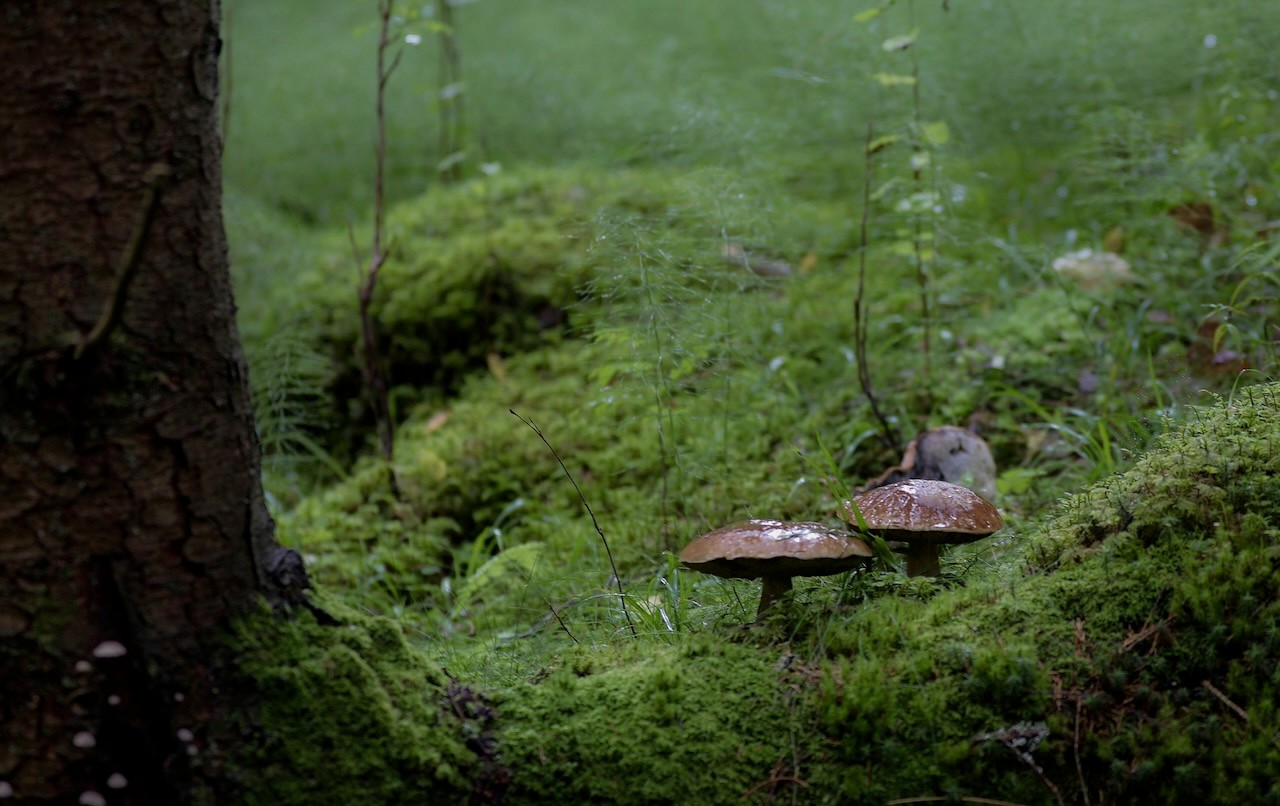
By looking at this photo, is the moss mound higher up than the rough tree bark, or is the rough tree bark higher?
the rough tree bark

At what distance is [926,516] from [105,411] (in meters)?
1.64

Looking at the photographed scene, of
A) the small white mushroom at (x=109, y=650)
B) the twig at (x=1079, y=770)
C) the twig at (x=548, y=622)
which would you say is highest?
the small white mushroom at (x=109, y=650)

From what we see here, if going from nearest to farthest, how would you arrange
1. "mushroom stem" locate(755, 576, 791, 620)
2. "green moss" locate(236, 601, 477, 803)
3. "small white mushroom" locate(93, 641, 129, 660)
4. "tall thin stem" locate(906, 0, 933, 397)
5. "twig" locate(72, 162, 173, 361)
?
"twig" locate(72, 162, 173, 361) < "small white mushroom" locate(93, 641, 129, 660) < "green moss" locate(236, 601, 477, 803) < "mushroom stem" locate(755, 576, 791, 620) < "tall thin stem" locate(906, 0, 933, 397)

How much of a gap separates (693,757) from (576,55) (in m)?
8.36

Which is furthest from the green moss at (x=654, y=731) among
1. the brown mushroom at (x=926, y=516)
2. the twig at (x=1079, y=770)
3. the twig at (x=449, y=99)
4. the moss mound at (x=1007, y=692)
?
the twig at (x=449, y=99)

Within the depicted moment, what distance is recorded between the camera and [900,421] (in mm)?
3883

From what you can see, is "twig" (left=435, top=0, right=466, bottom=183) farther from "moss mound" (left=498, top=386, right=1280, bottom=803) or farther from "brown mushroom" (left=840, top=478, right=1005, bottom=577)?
"moss mound" (left=498, top=386, right=1280, bottom=803)

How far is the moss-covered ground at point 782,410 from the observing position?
1772 mm

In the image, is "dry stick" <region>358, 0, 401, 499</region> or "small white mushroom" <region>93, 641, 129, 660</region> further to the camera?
"dry stick" <region>358, 0, 401, 499</region>

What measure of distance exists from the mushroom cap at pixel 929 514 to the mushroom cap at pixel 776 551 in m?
0.09

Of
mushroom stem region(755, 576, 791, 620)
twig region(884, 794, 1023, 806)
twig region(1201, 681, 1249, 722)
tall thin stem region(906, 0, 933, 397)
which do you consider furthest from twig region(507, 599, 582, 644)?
tall thin stem region(906, 0, 933, 397)

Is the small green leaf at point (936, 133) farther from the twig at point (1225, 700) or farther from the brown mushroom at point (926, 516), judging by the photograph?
the twig at point (1225, 700)

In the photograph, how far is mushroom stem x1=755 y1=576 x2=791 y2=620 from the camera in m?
2.12

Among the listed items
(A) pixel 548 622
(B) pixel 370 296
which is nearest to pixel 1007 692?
(A) pixel 548 622
